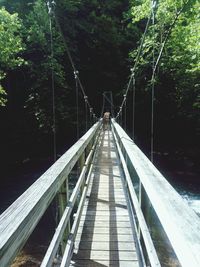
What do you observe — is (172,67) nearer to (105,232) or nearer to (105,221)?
(105,221)

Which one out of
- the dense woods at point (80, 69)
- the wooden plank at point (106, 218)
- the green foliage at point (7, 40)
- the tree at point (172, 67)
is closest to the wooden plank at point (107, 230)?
the wooden plank at point (106, 218)

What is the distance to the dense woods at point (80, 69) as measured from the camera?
9820mm

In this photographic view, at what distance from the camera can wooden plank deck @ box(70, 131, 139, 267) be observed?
5.75 feet

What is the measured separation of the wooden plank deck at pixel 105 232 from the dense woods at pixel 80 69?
5087mm

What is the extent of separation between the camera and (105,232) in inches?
86.1

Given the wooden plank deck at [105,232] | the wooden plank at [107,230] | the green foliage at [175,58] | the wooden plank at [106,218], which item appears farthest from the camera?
the green foliage at [175,58]

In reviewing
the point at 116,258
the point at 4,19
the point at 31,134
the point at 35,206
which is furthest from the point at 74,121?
the point at 35,206

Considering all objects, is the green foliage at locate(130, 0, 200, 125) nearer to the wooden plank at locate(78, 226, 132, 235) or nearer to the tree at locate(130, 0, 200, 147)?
the tree at locate(130, 0, 200, 147)

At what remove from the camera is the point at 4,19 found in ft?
29.1

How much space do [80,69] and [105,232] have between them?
16.2 metres

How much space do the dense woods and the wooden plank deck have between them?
5.09m

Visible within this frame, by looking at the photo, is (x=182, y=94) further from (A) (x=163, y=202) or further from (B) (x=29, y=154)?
(A) (x=163, y=202)

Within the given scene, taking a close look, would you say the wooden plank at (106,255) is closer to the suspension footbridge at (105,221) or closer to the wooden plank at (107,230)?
the suspension footbridge at (105,221)

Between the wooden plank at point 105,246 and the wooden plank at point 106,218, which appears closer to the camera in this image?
the wooden plank at point 105,246
